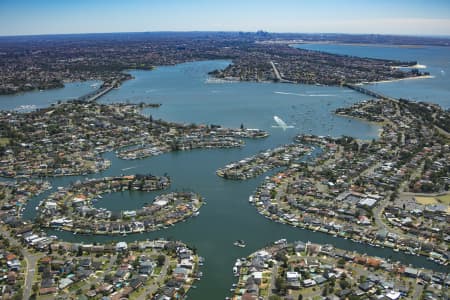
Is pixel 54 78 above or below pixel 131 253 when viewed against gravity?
above

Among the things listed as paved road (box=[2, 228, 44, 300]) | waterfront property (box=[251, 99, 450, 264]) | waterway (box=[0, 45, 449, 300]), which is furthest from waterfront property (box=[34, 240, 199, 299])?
waterfront property (box=[251, 99, 450, 264])

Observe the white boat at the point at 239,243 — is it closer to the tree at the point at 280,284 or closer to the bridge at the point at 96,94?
the tree at the point at 280,284

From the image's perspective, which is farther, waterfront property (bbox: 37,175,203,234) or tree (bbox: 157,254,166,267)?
waterfront property (bbox: 37,175,203,234)

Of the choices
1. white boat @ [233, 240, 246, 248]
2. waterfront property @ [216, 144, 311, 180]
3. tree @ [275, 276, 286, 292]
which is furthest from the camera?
waterfront property @ [216, 144, 311, 180]

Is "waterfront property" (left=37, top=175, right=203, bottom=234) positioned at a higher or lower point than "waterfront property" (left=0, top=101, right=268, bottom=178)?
lower

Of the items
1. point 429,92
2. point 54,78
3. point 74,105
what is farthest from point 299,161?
point 54,78

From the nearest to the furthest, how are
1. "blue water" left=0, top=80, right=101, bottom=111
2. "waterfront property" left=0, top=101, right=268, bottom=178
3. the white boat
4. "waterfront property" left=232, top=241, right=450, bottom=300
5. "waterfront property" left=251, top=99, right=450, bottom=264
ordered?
"waterfront property" left=232, top=241, right=450, bottom=300, the white boat, "waterfront property" left=251, top=99, right=450, bottom=264, "waterfront property" left=0, top=101, right=268, bottom=178, "blue water" left=0, top=80, right=101, bottom=111

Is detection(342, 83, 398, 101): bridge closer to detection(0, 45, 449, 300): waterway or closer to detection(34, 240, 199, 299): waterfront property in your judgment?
detection(0, 45, 449, 300): waterway

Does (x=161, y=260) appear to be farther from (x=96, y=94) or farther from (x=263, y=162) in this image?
(x=96, y=94)

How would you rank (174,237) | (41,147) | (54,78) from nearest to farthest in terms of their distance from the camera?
(174,237) < (41,147) < (54,78)

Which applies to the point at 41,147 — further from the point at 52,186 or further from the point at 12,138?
the point at 52,186
